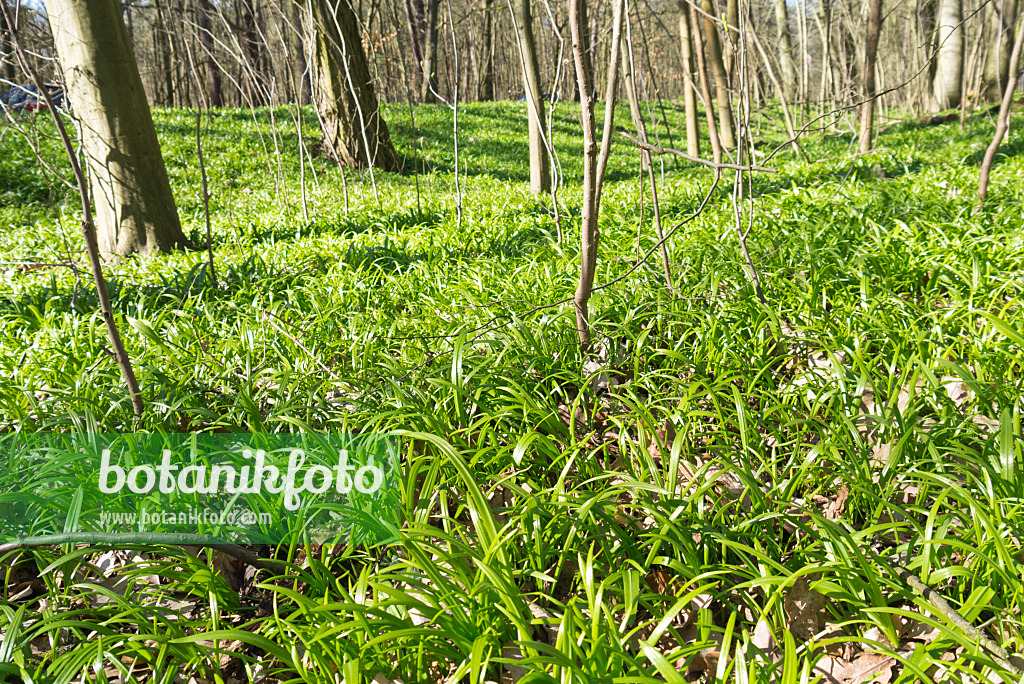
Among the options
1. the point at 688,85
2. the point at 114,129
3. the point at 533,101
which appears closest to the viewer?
the point at 533,101

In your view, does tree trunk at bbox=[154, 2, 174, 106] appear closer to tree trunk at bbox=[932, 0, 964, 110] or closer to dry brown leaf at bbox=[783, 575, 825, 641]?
tree trunk at bbox=[932, 0, 964, 110]

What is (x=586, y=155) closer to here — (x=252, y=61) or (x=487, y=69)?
(x=252, y=61)

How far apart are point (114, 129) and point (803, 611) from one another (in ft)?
18.3

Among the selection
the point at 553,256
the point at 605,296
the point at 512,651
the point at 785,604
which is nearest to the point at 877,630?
the point at 785,604

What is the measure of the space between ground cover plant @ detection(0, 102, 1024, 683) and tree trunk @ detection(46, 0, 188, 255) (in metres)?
Result: 0.57

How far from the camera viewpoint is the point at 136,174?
496 cm

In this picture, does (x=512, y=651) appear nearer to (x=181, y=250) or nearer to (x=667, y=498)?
(x=667, y=498)

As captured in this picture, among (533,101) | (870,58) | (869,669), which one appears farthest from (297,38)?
(869,669)

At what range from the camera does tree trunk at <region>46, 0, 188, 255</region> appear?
458 centimetres

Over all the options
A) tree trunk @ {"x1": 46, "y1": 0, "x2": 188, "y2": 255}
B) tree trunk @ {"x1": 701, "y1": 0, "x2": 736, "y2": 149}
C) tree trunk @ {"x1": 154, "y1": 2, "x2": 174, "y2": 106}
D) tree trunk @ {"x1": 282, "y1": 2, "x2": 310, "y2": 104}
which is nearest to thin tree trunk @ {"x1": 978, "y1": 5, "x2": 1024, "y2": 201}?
tree trunk @ {"x1": 701, "y1": 0, "x2": 736, "y2": 149}

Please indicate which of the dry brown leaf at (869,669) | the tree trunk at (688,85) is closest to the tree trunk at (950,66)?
the tree trunk at (688,85)

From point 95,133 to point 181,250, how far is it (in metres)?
1.05

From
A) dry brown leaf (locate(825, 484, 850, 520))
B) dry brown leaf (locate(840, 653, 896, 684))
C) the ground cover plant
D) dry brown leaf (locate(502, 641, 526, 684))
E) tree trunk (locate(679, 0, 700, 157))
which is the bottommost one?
dry brown leaf (locate(840, 653, 896, 684))

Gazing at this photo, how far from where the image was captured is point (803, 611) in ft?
4.80
